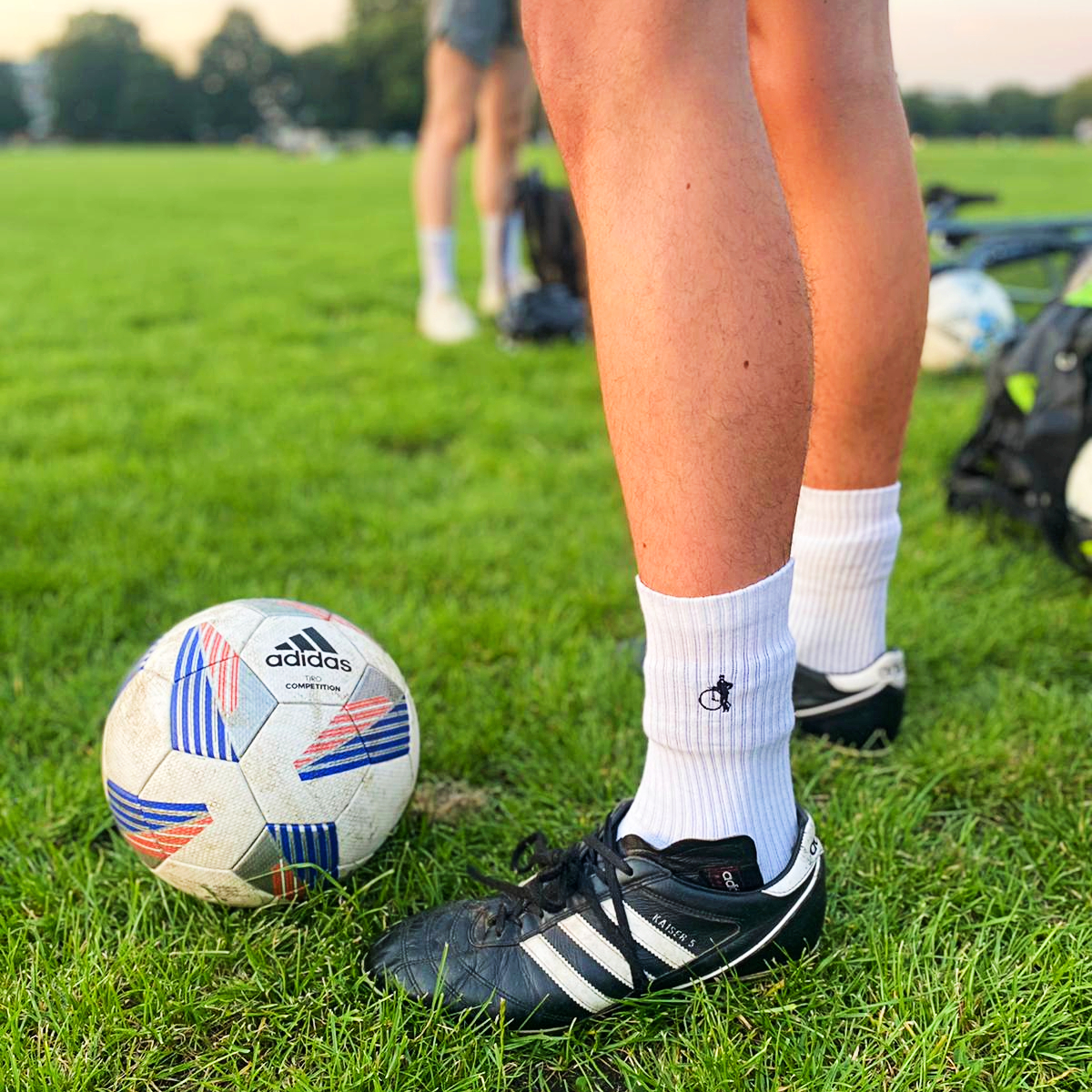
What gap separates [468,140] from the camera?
521 cm

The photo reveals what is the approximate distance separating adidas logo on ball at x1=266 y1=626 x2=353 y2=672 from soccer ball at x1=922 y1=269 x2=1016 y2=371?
3542 millimetres

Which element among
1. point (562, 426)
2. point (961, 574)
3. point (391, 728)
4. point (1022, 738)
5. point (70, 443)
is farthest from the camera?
point (562, 426)

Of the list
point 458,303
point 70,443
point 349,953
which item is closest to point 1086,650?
point 349,953

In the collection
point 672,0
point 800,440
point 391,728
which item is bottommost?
point 391,728

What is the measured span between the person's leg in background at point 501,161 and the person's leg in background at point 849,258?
3.90 meters

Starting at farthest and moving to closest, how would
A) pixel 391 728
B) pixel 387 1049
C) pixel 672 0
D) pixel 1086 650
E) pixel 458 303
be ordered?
pixel 458 303 < pixel 1086 650 < pixel 391 728 < pixel 387 1049 < pixel 672 0

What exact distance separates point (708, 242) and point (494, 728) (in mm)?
1045

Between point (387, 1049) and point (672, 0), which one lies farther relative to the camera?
point (387, 1049)

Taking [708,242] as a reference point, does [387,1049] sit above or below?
below

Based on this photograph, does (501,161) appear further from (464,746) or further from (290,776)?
(290,776)

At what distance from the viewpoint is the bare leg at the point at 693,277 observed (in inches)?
44.6

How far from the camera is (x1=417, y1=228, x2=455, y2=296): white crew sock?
5242 mm

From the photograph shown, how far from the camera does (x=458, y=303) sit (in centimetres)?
536

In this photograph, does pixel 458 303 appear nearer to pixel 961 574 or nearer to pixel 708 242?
pixel 961 574
